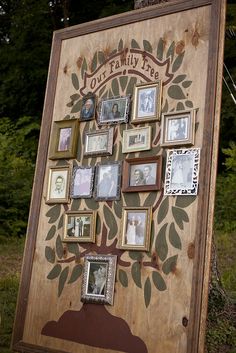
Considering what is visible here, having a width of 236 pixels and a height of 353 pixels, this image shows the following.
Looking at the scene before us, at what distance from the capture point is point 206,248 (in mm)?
2951

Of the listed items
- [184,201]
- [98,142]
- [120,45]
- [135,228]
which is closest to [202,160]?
[184,201]

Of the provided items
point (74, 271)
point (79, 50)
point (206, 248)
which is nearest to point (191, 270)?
point (206, 248)

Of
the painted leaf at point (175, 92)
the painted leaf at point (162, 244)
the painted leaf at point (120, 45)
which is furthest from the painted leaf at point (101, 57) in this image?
the painted leaf at point (162, 244)

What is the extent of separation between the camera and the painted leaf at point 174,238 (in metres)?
3.08

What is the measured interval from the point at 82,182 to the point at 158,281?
841 millimetres

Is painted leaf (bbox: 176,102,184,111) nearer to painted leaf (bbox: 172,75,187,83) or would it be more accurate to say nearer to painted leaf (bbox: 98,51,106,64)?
painted leaf (bbox: 172,75,187,83)

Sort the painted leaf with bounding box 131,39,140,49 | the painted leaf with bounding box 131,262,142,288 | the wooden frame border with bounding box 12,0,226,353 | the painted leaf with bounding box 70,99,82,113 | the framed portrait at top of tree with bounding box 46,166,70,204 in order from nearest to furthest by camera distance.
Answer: the wooden frame border with bounding box 12,0,226,353
the painted leaf with bounding box 131,262,142,288
the painted leaf with bounding box 131,39,140,49
the framed portrait at top of tree with bounding box 46,166,70,204
the painted leaf with bounding box 70,99,82,113

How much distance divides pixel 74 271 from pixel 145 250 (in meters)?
0.53

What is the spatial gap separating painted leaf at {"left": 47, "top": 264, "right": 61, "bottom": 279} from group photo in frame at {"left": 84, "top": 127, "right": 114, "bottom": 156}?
738 mm

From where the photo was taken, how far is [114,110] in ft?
11.6

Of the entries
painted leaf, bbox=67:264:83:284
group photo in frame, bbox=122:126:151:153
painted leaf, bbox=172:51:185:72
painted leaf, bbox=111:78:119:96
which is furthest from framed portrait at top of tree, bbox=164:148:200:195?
painted leaf, bbox=67:264:83:284

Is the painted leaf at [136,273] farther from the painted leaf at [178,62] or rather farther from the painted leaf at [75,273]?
the painted leaf at [178,62]

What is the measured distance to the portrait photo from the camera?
3525 millimetres

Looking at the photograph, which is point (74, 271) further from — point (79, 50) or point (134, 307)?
point (79, 50)
